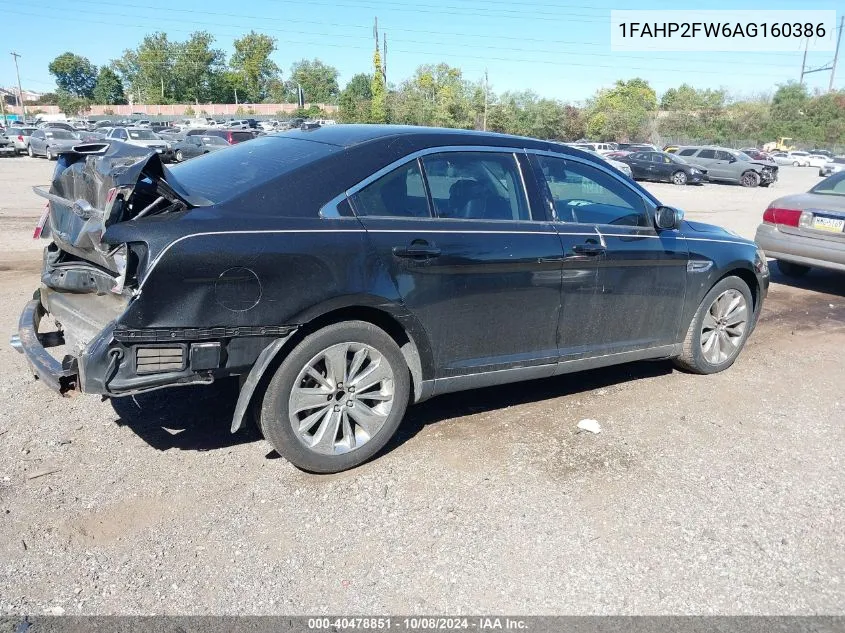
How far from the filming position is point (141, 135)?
3472cm

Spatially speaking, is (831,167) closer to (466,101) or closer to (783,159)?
(783,159)

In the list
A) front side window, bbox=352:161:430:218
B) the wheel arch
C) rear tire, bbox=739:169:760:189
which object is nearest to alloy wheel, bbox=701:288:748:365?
the wheel arch

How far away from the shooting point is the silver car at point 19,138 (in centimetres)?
3687

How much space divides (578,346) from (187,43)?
116482 mm

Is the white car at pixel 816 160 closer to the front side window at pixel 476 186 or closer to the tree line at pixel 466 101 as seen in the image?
the tree line at pixel 466 101

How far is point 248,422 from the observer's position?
440cm

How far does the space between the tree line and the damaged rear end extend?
53878 mm

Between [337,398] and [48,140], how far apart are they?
3619 cm

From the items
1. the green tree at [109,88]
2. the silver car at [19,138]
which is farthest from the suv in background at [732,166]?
the green tree at [109,88]

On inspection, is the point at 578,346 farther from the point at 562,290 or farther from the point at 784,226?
the point at 784,226

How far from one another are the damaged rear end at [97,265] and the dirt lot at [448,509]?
1.98 ft

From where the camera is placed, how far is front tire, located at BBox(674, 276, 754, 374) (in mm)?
5328

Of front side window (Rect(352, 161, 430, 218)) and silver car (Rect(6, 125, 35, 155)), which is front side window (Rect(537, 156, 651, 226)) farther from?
silver car (Rect(6, 125, 35, 155))

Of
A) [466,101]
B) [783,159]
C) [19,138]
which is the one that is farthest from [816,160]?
[19,138]
